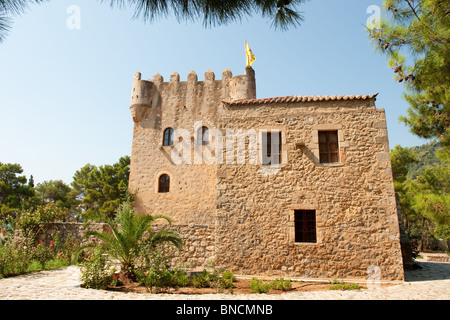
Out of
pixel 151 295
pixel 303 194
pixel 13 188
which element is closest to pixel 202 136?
pixel 303 194

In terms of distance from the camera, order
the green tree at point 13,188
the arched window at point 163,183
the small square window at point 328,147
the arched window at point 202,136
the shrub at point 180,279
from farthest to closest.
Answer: the green tree at point 13,188
the arched window at point 202,136
the arched window at point 163,183
the small square window at point 328,147
the shrub at point 180,279

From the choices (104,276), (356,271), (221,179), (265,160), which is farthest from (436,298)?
(104,276)

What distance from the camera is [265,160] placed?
8.89 meters

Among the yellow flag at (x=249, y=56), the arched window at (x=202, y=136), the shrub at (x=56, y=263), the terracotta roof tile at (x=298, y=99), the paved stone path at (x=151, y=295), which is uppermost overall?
the yellow flag at (x=249, y=56)

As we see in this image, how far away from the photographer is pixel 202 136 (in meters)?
15.6

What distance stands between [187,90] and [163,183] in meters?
5.68

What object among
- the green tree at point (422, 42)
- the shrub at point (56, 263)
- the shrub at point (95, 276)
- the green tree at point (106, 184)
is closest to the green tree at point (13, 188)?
the green tree at point (106, 184)

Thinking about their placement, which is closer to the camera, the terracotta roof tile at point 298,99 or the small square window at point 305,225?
the small square window at point 305,225

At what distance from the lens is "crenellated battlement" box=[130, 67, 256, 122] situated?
15823 millimetres

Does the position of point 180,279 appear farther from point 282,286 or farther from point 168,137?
point 168,137

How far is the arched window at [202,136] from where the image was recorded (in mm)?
15531

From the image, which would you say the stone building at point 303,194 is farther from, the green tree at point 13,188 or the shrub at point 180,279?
the green tree at point 13,188

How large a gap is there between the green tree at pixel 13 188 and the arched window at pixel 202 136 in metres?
17.1
